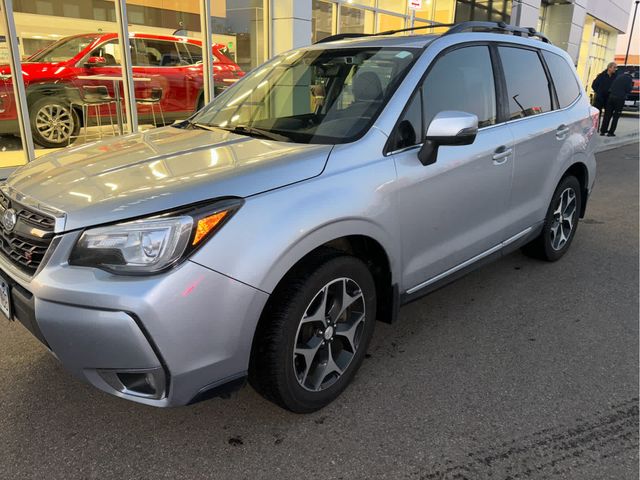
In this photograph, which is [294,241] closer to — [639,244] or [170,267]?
[170,267]

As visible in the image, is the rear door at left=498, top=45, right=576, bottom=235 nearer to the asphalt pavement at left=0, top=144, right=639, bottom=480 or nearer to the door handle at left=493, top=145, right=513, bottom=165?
the door handle at left=493, top=145, right=513, bottom=165

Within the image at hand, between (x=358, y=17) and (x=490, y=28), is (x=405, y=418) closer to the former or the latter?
(x=490, y=28)

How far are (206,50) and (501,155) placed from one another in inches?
270

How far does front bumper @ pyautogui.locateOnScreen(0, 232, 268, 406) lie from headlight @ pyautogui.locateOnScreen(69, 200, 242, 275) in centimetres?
4

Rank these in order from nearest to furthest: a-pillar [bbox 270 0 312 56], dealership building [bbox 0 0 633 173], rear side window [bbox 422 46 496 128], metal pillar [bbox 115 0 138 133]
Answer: rear side window [bbox 422 46 496 128] → dealership building [bbox 0 0 633 173] → metal pillar [bbox 115 0 138 133] → a-pillar [bbox 270 0 312 56]

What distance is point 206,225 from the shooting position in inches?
78.1

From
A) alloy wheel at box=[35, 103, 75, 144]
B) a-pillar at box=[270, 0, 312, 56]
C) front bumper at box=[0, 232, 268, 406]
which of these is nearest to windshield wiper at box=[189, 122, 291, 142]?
front bumper at box=[0, 232, 268, 406]

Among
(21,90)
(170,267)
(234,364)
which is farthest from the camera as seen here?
(21,90)

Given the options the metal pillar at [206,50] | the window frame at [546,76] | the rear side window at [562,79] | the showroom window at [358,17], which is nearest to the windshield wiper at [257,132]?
the window frame at [546,76]

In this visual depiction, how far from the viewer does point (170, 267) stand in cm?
191

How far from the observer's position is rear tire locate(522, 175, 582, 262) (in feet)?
14.0

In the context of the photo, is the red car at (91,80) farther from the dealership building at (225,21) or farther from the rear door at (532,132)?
the rear door at (532,132)

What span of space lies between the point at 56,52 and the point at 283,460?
7155 mm

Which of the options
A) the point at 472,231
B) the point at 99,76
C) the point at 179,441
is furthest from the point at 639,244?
the point at 99,76
